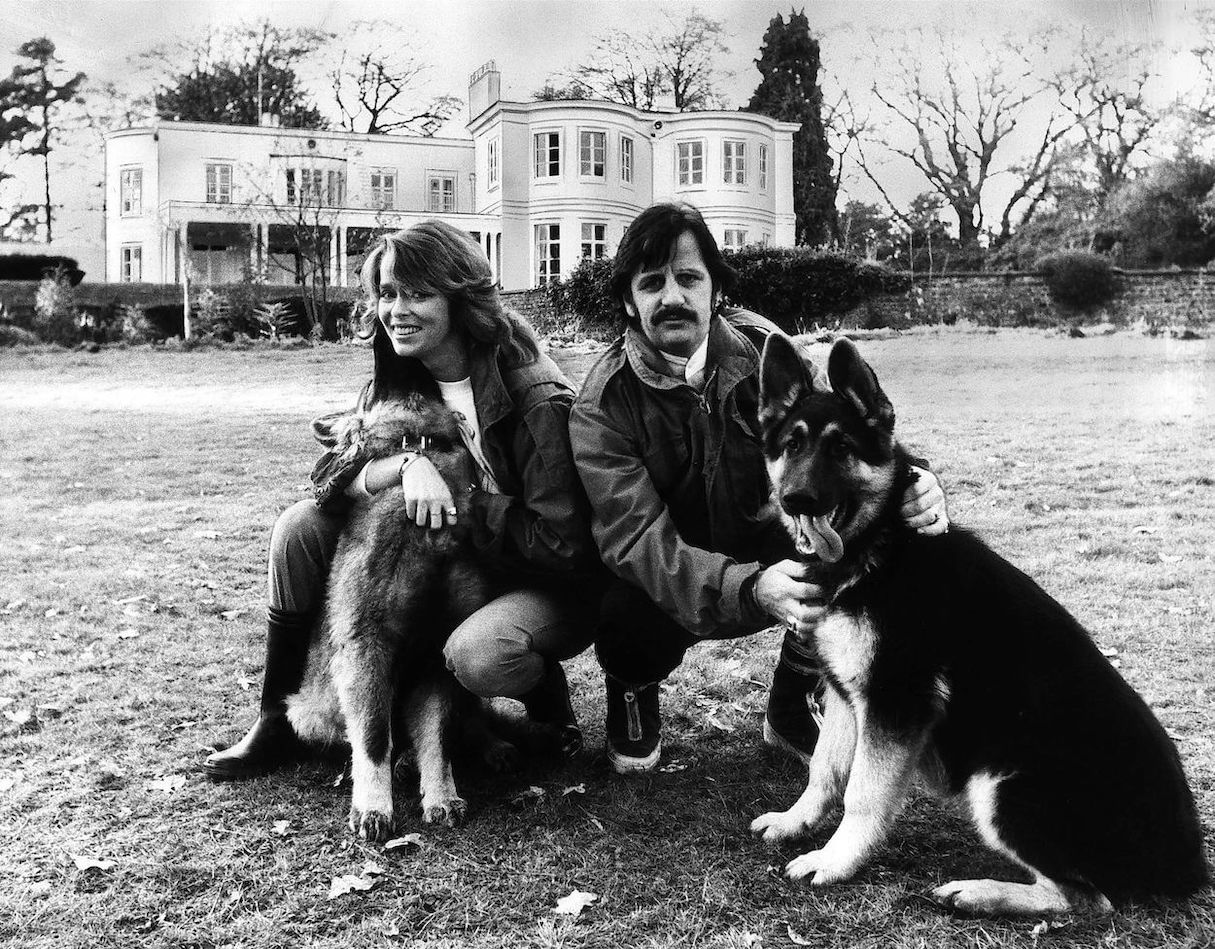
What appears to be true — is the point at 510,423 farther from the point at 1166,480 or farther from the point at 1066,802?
the point at 1166,480

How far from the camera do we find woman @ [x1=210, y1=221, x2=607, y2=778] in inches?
127

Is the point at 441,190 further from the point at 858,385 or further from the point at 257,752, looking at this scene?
the point at 858,385

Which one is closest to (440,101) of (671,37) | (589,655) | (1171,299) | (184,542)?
(671,37)

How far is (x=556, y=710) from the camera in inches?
152

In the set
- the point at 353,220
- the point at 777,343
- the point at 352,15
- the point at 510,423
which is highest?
the point at 352,15

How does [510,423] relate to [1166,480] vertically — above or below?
above

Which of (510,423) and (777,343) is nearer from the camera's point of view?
(777,343)

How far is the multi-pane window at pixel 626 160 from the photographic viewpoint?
30016 millimetres

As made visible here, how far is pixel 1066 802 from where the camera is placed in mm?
2461

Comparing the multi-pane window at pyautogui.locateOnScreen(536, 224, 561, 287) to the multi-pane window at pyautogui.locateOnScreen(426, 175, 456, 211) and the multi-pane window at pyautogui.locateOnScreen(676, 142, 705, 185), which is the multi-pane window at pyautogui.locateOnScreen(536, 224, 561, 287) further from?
the multi-pane window at pyautogui.locateOnScreen(676, 142, 705, 185)

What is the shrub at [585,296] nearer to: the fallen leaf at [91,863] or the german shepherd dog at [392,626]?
the german shepherd dog at [392,626]

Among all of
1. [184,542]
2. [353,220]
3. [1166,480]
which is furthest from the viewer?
[353,220]

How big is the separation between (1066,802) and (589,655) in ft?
9.71

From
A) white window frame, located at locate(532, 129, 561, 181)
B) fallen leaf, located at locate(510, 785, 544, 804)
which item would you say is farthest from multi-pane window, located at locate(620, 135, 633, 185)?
fallen leaf, located at locate(510, 785, 544, 804)
